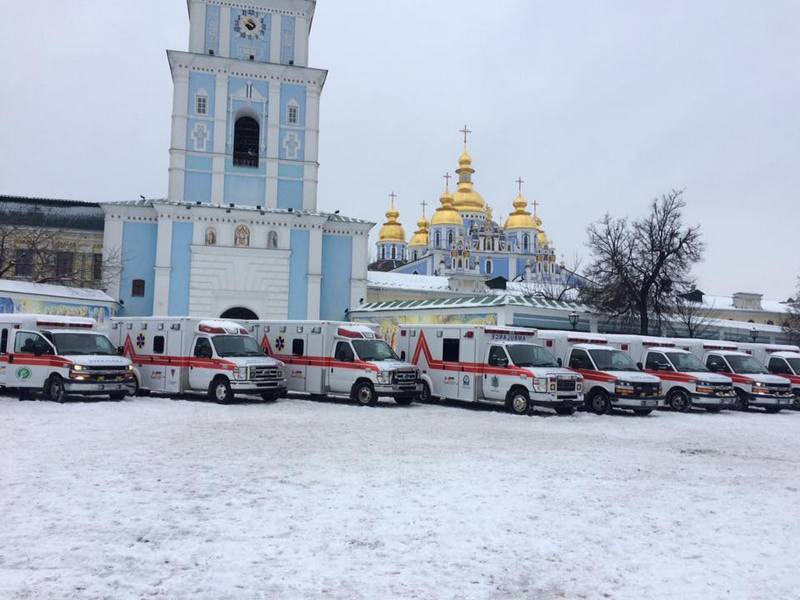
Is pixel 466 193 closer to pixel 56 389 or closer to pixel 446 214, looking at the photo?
pixel 446 214

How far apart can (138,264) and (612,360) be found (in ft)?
88.9

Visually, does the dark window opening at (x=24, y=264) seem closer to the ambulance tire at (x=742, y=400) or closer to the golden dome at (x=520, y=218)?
the ambulance tire at (x=742, y=400)

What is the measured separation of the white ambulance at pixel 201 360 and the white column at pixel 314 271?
632 inches

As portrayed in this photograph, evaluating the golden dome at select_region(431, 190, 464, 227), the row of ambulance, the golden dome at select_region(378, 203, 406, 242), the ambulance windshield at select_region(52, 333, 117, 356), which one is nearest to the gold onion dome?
the golden dome at select_region(431, 190, 464, 227)

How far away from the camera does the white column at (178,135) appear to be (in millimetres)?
39969

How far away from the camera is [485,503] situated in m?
8.88

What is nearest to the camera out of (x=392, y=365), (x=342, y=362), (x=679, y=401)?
(x=392, y=365)

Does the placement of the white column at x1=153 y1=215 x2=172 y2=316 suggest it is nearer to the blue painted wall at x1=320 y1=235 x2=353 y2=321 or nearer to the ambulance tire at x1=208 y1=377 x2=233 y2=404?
the blue painted wall at x1=320 y1=235 x2=353 y2=321

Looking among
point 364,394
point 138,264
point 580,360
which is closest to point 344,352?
point 364,394

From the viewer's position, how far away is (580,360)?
73.2 feet

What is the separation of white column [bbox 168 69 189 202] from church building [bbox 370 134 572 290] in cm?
5904

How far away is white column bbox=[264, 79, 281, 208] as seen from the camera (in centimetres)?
4103

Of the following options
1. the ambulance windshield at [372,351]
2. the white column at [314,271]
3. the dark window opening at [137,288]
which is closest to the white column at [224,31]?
the white column at [314,271]

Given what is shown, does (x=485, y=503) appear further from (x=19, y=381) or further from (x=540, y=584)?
(x=19, y=381)
